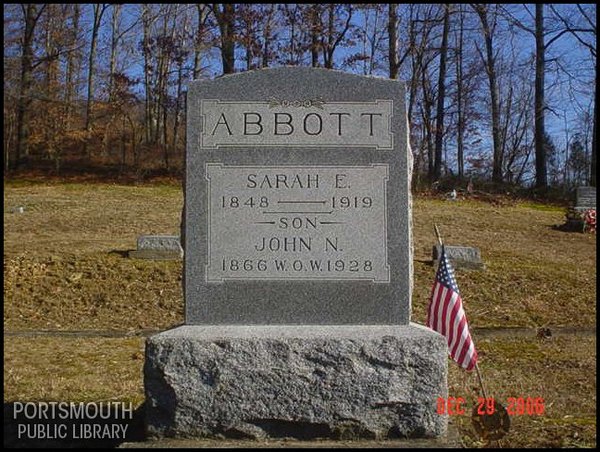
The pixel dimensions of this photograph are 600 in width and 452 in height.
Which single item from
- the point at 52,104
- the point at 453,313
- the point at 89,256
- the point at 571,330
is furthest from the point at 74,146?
the point at 453,313

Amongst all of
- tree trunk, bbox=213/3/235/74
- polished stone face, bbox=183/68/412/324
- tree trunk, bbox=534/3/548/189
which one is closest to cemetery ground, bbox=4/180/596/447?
polished stone face, bbox=183/68/412/324

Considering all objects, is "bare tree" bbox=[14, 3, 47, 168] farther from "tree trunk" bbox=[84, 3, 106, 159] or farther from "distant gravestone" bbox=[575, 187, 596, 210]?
"distant gravestone" bbox=[575, 187, 596, 210]

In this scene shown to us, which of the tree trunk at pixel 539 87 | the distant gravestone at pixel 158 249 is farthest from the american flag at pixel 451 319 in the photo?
the tree trunk at pixel 539 87

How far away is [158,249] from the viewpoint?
10.2 metres

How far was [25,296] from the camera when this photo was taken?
880 cm

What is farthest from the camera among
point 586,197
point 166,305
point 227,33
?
point 227,33

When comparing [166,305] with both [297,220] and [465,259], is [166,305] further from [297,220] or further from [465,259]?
[297,220]

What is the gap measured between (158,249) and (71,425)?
20.3 feet

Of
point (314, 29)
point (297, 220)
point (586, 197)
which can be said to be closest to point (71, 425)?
point (297, 220)

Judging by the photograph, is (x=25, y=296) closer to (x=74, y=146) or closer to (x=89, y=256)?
(x=89, y=256)

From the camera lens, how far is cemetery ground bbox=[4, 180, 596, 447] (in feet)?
16.5

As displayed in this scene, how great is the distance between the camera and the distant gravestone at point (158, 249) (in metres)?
10.2

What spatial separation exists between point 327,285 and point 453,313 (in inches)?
38.2

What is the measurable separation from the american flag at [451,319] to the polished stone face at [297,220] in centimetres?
49
